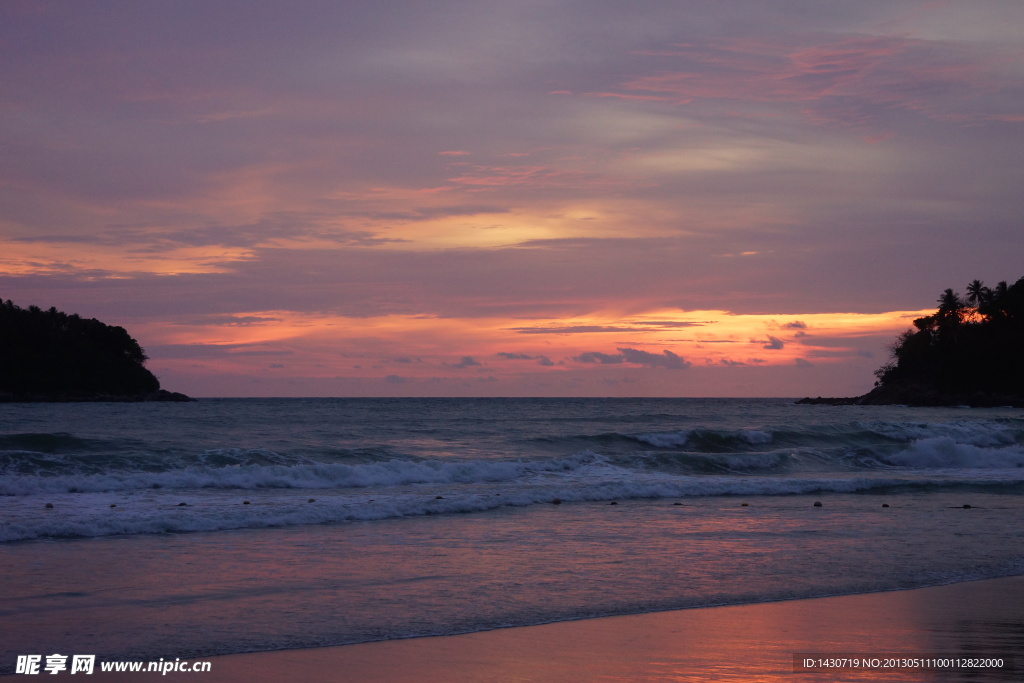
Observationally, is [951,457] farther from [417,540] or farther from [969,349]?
[969,349]

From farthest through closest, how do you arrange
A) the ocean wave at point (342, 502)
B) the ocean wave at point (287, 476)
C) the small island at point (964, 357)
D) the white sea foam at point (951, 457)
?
1. the small island at point (964, 357)
2. the white sea foam at point (951, 457)
3. the ocean wave at point (287, 476)
4. the ocean wave at point (342, 502)

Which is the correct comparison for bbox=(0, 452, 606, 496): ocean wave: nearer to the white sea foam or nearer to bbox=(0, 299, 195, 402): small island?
the white sea foam

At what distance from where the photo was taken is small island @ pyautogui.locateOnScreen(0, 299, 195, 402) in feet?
357

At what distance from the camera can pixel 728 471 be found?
91.4 ft

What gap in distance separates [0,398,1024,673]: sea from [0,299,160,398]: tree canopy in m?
94.8

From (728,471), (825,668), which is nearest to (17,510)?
(825,668)

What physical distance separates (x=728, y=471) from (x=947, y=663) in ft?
70.1

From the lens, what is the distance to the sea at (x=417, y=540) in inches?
325

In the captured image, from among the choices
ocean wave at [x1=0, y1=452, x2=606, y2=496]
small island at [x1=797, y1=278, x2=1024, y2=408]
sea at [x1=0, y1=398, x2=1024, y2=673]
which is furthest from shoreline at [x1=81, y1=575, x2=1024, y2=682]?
small island at [x1=797, y1=278, x2=1024, y2=408]

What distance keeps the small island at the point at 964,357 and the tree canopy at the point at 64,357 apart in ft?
359

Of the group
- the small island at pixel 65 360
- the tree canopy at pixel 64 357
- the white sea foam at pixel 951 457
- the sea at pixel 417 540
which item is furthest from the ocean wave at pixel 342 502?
the tree canopy at pixel 64 357

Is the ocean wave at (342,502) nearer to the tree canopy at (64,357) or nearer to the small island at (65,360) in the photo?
the small island at (65,360)

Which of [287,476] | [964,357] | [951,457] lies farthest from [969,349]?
[287,476]

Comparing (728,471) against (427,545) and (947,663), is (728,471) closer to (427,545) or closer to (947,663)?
(427,545)
